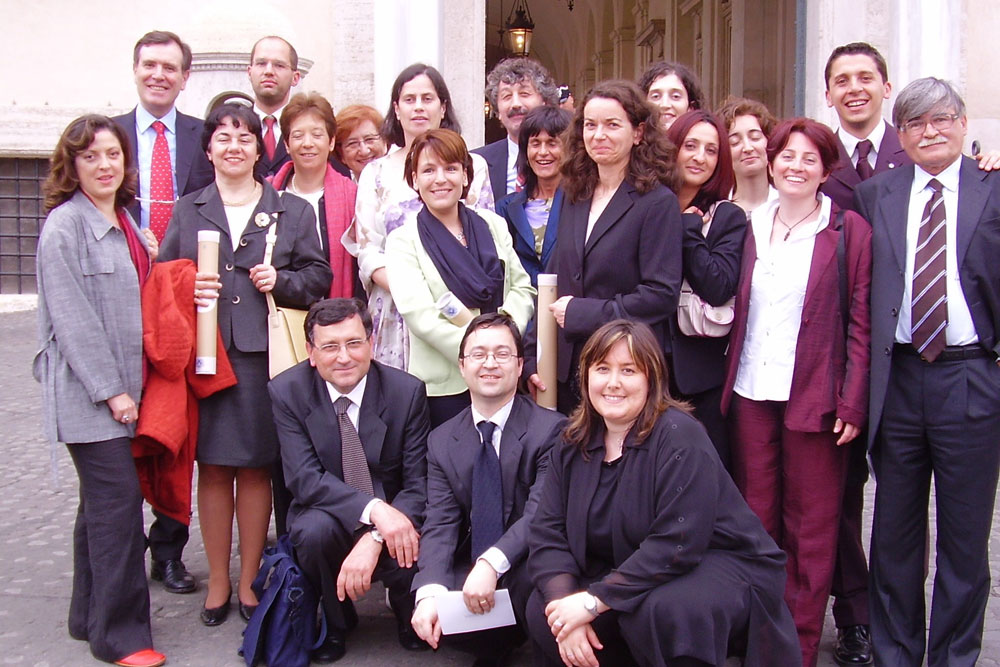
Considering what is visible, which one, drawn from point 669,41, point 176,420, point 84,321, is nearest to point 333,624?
point 176,420

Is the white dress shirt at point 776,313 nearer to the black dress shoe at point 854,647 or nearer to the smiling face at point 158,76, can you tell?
the black dress shoe at point 854,647

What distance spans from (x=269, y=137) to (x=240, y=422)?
1667 millimetres

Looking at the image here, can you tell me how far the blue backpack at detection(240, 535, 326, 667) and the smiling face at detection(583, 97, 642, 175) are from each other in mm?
1894

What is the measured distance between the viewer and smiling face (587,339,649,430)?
336 centimetres

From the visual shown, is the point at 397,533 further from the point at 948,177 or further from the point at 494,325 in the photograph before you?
the point at 948,177

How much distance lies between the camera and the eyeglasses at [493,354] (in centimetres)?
384

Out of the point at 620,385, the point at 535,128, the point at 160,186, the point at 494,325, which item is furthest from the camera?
the point at 160,186

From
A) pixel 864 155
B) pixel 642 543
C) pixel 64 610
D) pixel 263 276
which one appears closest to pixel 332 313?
pixel 263 276

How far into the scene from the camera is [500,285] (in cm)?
433

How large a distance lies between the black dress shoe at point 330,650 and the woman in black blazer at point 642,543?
2.84ft

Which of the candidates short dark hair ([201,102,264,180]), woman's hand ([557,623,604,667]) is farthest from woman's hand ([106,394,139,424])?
woman's hand ([557,623,604,667])

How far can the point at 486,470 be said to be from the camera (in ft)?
12.6

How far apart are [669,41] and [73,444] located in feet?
50.4

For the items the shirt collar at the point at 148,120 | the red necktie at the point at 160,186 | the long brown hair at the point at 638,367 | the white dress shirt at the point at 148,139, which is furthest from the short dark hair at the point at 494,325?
the shirt collar at the point at 148,120
